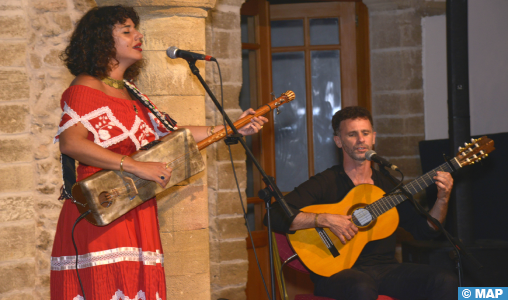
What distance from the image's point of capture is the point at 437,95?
4.27m

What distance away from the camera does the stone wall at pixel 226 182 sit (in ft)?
12.9

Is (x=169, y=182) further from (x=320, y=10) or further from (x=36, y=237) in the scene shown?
(x=320, y=10)

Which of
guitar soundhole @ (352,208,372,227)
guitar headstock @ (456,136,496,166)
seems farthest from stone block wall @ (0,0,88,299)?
guitar headstock @ (456,136,496,166)

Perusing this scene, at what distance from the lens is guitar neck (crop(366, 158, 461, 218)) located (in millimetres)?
2717

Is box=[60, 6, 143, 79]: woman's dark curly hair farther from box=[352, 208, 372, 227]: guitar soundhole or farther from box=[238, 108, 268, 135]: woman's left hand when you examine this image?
box=[352, 208, 372, 227]: guitar soundhole

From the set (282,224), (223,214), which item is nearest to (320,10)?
(223,214)

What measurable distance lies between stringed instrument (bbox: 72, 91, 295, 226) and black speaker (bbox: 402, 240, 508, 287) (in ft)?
4.67

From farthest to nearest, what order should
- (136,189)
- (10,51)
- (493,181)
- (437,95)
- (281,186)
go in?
(281,186)
(437,95)
(493,181)
(10,51)
(136,189)

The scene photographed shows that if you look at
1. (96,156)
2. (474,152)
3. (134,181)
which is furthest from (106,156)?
(474,152)

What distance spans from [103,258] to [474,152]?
199 centimetres

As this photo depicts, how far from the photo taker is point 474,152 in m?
2.76

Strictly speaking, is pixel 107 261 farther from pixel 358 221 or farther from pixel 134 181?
pixel 358 221

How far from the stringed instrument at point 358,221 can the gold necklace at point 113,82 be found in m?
1.14

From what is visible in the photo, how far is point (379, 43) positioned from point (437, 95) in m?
0.66
